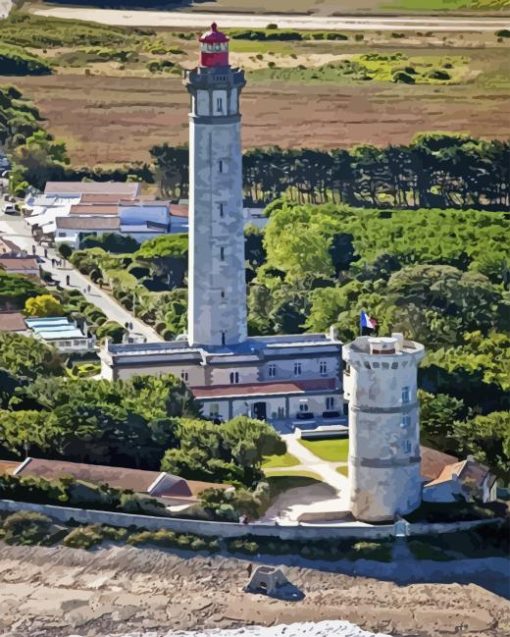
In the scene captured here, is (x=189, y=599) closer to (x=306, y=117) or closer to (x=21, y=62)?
(x=306, y=117)

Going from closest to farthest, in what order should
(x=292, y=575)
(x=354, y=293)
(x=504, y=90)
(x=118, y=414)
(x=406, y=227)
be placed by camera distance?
(x=292, y=575) < (x=118, y=414) < (x=354, y=293) < (x=406, y=227) < (x=504, y=90)

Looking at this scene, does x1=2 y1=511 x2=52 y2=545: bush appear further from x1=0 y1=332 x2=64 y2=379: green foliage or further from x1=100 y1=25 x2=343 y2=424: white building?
x1=0 y1=332 x2=64 y2=379: green foliage

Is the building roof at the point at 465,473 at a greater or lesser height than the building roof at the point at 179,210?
lesser

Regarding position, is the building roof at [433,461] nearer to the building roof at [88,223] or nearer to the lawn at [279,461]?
the lawn at [279,461]

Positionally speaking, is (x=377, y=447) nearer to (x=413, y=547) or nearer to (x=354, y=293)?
(x=413, y=547)

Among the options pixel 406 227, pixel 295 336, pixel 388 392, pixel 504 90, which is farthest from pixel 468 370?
pixel 504 90

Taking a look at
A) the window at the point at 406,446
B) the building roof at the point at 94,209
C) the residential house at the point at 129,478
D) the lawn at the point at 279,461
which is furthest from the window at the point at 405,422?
the building roof at the point at 94,209
